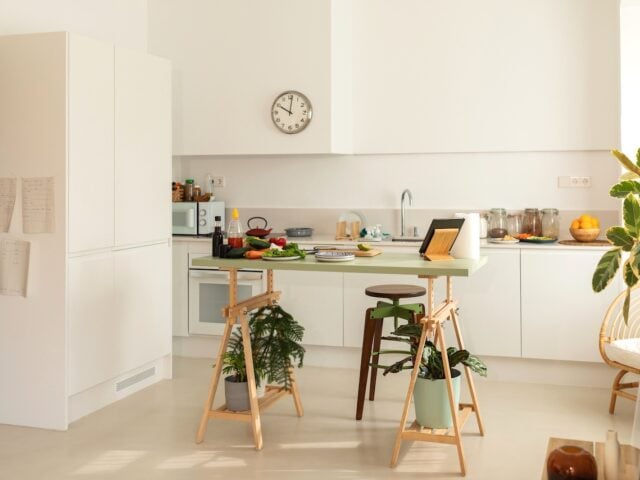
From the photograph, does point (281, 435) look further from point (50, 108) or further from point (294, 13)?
point (294, 13)

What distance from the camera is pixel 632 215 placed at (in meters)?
2.32

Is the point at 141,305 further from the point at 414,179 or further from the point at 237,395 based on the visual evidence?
the point at 414,179

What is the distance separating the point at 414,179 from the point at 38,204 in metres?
2.73

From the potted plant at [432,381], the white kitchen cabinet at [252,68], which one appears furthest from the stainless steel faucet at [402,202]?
the potted plant at [432,381]

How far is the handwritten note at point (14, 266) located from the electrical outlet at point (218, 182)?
225cm

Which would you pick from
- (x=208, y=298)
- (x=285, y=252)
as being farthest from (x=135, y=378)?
(x=285, y=252)

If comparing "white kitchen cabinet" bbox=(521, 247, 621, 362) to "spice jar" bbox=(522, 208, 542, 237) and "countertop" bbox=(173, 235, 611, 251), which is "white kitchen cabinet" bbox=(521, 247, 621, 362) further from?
"spice jar" bbox=(522, 208, 542, 237)

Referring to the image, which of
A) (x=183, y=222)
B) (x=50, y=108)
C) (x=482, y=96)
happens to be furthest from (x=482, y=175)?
(x=50, y=108)

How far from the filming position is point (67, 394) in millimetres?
4223

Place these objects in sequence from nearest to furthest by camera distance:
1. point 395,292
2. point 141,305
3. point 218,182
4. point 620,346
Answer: point 620,346 < point 395,292 < point 141,305 < point 218,182

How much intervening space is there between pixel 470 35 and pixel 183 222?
2445mm

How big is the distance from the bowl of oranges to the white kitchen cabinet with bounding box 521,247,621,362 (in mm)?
199

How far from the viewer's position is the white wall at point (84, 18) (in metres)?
4.69

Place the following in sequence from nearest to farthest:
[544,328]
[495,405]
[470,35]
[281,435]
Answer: [281,435], [495,405], [544,328], [470,35]
